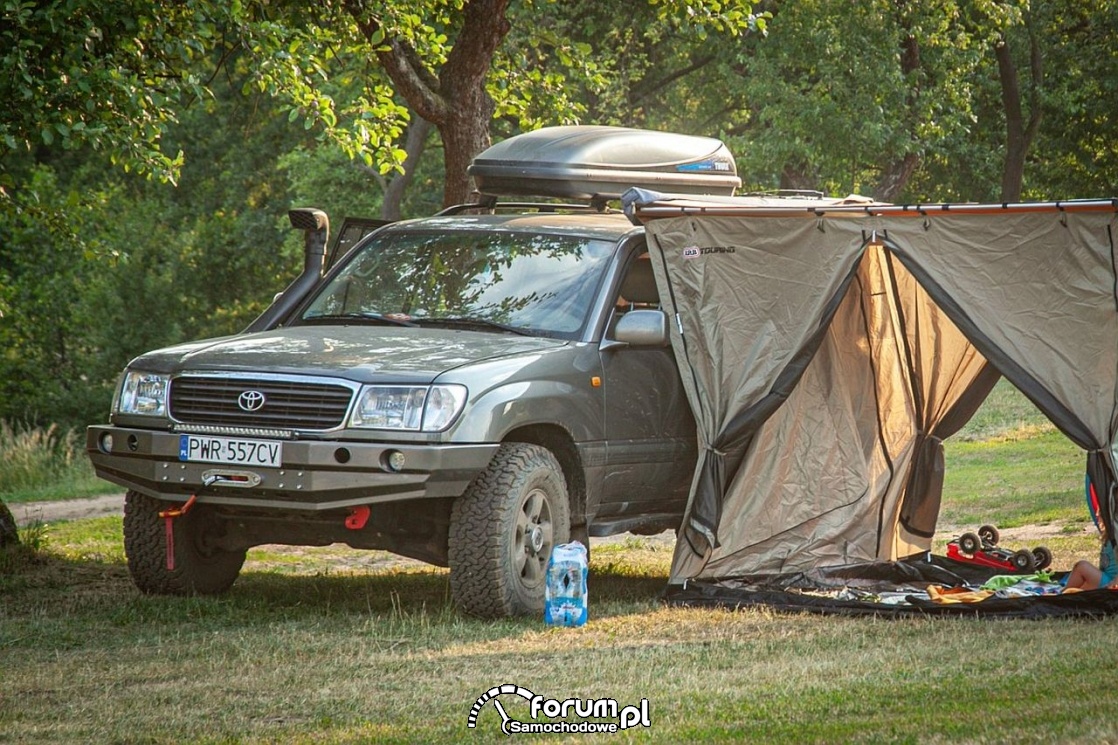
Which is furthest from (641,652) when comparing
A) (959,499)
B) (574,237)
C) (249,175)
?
(249,175)

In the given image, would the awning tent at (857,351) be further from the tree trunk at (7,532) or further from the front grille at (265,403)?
the tree trunk at (7,532)

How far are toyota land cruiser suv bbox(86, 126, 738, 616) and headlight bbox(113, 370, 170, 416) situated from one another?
0.01m

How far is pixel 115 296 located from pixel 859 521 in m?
21.4

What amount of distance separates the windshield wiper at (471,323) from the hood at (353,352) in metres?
0.10

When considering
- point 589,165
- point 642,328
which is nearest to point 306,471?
point 642,328

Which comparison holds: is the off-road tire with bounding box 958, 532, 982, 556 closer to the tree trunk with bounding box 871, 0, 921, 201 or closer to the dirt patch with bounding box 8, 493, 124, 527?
the dirt patch with bounding box 8, 493, 124, 527

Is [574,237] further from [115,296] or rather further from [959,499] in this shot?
[115,296]

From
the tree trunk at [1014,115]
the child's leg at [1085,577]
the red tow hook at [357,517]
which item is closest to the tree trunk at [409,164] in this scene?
the tree trunk at [1014,115]

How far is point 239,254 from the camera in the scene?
3362cm

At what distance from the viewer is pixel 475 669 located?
20.7ft

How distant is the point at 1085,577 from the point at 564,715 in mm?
3438

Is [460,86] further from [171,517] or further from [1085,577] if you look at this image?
[1085,577]

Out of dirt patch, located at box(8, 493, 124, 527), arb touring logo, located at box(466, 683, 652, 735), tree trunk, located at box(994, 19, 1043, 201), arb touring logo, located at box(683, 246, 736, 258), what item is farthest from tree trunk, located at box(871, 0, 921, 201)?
arb touring logo, located at box(466, 683, 652, 735)

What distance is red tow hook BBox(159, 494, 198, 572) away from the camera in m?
7.48
